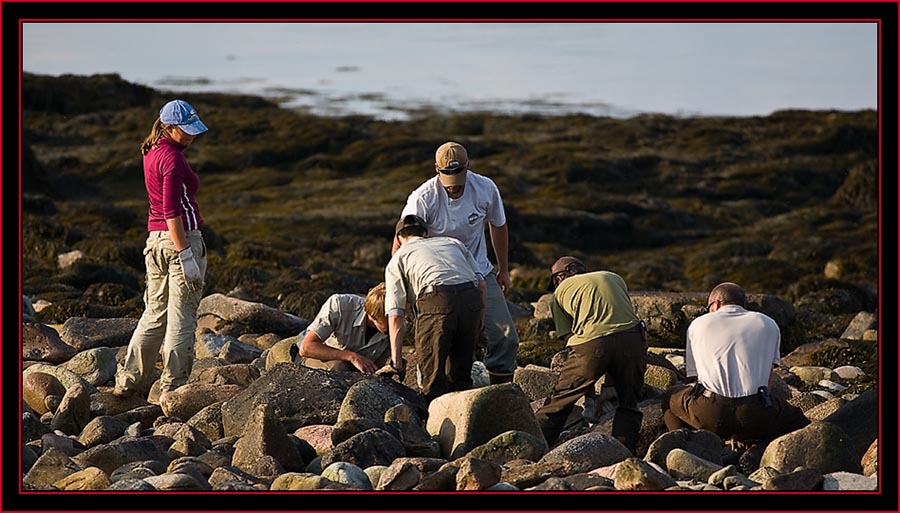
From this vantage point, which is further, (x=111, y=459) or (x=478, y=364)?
(x=478, y=364)

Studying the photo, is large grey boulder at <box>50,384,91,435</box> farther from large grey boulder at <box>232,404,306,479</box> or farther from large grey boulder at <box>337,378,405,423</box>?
large grey boulder at <box>337,378,405,423</box>

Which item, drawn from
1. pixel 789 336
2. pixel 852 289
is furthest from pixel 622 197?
pixel 789 336

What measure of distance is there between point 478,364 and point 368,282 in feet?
40.9

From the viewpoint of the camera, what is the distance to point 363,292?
2053 centimetres

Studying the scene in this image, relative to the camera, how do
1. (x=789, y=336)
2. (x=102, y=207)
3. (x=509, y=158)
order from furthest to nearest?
1. (x=509, y=158)
2. (x=102, y=207)
3. (x=789, y=336)

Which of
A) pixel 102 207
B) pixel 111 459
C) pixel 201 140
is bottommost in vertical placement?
pixel 111 459

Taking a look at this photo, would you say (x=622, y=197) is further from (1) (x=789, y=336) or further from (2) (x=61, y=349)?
(2) (x=61, y=349)

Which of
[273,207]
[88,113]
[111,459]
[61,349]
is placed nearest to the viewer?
[111,459]

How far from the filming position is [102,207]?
3409cm

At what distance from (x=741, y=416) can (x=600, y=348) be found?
101 cm

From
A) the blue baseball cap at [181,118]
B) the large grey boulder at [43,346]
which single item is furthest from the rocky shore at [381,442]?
the blue baseball cap at [181,118]

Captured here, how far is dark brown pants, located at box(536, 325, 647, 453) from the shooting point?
26.5ft

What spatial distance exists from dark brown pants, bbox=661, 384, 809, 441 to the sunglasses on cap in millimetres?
2350

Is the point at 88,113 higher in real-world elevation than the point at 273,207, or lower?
higher
